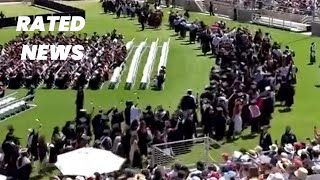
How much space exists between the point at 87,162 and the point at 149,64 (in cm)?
1840

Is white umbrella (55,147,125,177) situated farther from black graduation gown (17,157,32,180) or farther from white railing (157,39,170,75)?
white railing (157,39,170,75)

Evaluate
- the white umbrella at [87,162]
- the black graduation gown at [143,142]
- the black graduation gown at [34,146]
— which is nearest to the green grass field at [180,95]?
the black graduation gown at [143,142]

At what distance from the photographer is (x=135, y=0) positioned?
58281 millimetres

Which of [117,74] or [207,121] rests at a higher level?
[207,121]

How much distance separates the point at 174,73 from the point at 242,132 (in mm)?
11222

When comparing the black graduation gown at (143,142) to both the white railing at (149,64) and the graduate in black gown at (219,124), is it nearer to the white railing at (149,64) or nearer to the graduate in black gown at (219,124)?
the graduate in black gown at (219,124)

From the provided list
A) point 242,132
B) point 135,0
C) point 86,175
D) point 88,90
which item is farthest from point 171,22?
point 86,175

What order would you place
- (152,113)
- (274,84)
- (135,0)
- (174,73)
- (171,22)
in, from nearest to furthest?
(152,113)
(274,84)
(174,73)
(171,22)
(135,0)

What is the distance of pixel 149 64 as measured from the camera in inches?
1463

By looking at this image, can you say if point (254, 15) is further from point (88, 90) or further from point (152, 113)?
point (152, 113)

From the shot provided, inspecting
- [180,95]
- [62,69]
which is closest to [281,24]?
[180,95]

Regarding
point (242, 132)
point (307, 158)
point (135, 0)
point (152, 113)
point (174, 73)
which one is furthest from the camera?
point (135, 0)

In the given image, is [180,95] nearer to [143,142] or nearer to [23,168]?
[143,142]

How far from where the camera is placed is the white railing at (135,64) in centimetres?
3426
